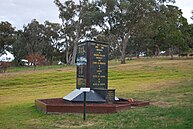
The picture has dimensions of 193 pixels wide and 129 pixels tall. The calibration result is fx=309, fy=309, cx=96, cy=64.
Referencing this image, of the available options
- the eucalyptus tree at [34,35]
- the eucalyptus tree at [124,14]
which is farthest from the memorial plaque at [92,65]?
the eucalyptus tree at [34,35]

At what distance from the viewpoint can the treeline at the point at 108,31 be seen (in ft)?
148

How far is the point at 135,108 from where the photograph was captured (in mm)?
10836

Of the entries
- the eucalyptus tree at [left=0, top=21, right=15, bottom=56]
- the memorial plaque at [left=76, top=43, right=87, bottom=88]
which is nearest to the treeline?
the eucalyptus tree at [left=0, top=21, right=15, bottom=56]

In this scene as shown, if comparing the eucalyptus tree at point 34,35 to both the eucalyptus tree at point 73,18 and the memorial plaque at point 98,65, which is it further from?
the memorial plaque at point 98,65

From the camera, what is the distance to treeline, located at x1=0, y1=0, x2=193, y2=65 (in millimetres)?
45250

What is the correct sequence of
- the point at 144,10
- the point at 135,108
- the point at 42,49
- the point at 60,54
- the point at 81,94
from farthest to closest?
the point at 60,54 < the point at 42,49 < the point at 144,10 < the point at 81,94 < the point at 135,108

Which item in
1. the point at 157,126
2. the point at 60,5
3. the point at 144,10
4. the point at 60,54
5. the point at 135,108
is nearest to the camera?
the point at 157,126

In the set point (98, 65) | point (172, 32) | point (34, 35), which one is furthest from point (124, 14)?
point (98, 65)

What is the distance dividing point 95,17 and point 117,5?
370 cm

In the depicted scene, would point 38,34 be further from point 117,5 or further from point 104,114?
point 104,114

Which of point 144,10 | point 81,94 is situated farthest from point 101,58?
point 144,10

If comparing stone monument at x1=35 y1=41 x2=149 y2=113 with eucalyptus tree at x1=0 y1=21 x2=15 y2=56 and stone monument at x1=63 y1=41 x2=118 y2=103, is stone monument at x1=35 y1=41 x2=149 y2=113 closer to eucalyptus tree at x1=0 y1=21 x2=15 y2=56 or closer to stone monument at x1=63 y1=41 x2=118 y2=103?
stone monument at x1=63 y1=41 x2=118 y2=103

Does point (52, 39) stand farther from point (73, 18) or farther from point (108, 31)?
point (108, 31)

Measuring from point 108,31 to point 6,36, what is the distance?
27.2 metres
